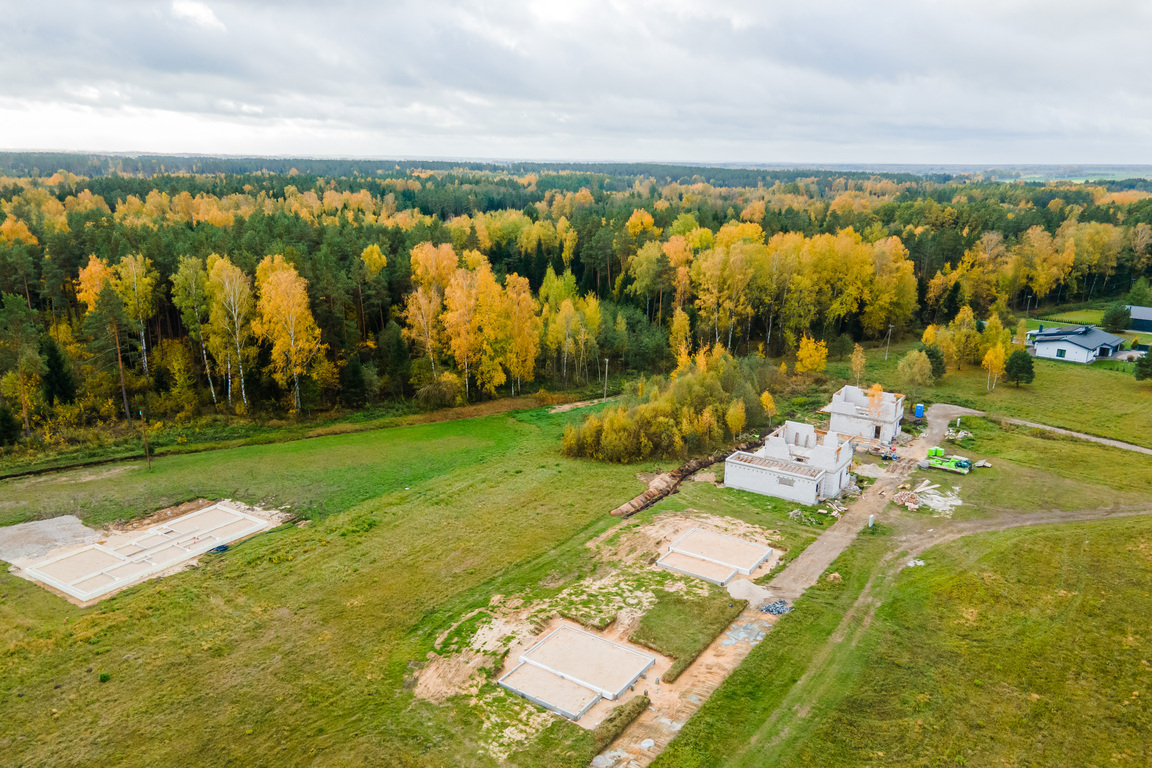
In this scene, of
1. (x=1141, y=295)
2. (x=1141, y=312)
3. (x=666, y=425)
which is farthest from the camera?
(x=1141, y=295)

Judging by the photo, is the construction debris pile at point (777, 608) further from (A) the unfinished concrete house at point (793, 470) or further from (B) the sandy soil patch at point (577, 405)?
(B) the sandy soil patch at point (577, 405)

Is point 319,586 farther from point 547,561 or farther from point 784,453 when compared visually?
point 784,453

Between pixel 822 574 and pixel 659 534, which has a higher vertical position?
pixel 822 574

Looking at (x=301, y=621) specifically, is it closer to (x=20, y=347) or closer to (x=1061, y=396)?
(x=20, y=347)

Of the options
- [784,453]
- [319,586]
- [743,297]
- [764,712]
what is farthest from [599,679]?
[743,297]

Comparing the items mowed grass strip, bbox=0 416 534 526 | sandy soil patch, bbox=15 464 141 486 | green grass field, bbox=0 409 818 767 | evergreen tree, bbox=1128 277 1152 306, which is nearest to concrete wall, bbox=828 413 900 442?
green grass field, bbox=0 409 818 767

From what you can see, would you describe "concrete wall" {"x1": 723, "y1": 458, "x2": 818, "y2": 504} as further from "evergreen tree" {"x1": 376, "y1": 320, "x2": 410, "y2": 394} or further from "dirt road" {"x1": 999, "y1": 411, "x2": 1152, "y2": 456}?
"evergreen tree" {"x1": 376, "y1": 320, "x2": 410, "y2": 394}

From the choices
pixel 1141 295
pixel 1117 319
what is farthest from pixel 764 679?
pixel 1141 295
